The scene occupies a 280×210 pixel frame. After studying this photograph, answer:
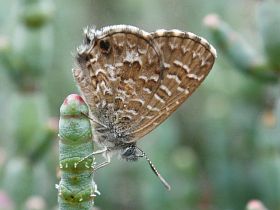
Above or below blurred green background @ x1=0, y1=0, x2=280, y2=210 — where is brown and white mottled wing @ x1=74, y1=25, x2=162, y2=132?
below

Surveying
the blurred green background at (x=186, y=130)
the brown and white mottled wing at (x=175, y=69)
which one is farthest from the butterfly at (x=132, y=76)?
the blurred green background at (x=186, y=130)

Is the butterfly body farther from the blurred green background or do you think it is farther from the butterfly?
the blurred green background

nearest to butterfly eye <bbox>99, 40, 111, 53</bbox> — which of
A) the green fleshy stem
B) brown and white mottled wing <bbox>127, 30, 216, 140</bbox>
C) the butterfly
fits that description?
the butterfly

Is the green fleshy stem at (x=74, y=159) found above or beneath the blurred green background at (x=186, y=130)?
beneath

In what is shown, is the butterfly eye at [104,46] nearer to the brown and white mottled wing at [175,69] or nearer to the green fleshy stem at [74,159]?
the brown and white mottled wing at [175,69]

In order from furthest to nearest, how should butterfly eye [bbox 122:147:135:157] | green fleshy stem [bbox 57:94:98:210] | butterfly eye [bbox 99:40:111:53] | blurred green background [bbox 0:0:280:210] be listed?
blurred green background [bbox 0:0:280:210] → butterfly eye [bbox 122:147:135:157] → butterfly eye [bbox 99:40:111:53] → green fleshy stem [bbox 57:94:98:210]

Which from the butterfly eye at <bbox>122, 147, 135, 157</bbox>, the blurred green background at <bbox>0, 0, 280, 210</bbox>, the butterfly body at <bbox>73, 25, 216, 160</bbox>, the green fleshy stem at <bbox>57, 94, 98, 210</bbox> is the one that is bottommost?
the green fleshy stem at <bbox>57, 94, 98, 210</bbox>

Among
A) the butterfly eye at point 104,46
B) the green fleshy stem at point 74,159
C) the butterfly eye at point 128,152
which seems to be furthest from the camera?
the butterfly eye at point 128,152

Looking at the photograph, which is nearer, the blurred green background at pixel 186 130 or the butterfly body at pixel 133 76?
the butterfly body at pixel 133 76
